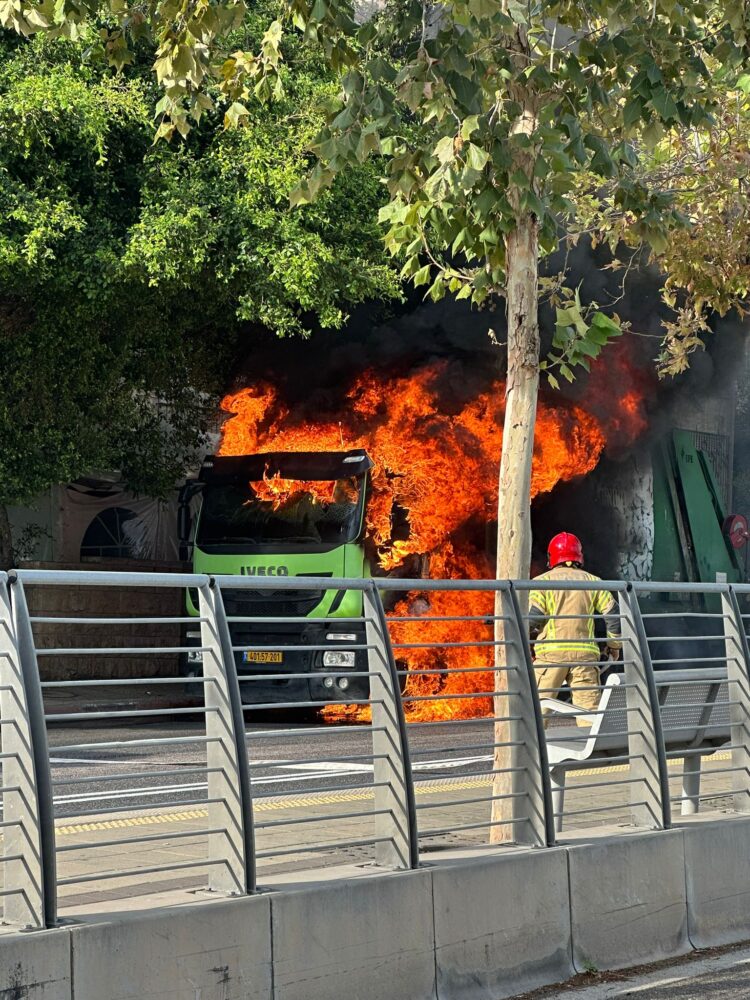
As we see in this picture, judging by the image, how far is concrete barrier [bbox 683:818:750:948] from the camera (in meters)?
7.44

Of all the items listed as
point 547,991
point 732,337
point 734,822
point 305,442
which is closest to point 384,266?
point 305,442

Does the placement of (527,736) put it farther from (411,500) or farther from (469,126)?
(411,500)

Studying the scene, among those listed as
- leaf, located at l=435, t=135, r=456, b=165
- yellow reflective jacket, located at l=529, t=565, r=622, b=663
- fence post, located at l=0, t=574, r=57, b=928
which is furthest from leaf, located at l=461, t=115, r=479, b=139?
fence post, located at l=0, t=574, r=57, b=928

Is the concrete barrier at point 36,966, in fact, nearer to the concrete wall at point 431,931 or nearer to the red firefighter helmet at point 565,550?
the concrete wall at point 431,931

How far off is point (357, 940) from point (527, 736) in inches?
56.2

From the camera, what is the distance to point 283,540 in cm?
1852

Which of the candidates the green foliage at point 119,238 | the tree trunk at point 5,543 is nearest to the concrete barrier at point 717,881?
the green foliage at point 119,238

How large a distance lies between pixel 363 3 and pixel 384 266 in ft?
24.9

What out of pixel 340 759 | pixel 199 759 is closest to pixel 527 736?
pixel 340 759

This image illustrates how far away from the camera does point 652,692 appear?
7504mm

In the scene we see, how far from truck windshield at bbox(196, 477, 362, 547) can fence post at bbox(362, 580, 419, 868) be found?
11794mm

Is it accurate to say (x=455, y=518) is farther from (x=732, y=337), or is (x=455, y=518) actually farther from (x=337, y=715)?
(x=732, y=337)

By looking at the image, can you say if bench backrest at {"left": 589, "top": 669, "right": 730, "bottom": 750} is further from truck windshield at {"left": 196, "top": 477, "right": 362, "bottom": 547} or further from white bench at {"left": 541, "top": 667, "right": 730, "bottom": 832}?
truck windshield at {"left": 196, "top": 477, "right": 362, "bottom": 547}

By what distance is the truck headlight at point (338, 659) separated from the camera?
1772 cm
